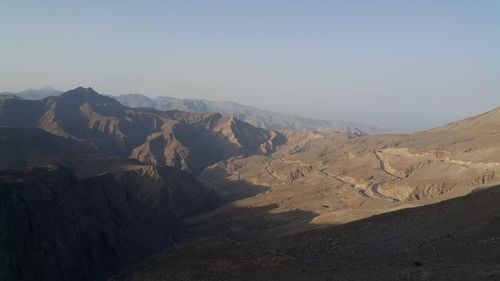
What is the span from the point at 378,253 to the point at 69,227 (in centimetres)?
2003

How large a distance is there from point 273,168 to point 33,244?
69.1 m

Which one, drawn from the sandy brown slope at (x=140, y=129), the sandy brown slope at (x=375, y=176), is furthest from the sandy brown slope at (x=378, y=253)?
the sandy brown slope at (x=140, y=129)

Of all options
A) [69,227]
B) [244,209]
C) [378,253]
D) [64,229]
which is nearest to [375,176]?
[244,209]

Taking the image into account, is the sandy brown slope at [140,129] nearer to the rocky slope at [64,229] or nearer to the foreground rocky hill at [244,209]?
the foreground rocky hill at [244,209]

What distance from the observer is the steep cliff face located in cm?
2858

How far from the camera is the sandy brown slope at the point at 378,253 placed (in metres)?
18.8

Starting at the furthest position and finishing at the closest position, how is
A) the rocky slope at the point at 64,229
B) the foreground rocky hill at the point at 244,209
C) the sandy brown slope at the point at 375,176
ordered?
the sandy brown slope at the point at 375,176, the rocky slope at the point at 64,229, the foreground rocky hill at the point at 244,209

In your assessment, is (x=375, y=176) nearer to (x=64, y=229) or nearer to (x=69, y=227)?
(x=69, y=227)

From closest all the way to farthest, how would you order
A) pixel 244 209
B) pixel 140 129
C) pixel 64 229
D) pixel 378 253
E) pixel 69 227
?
pixel 378 253, pixel 64 229, pixel 69 227, pixel 244 209, pixel 140 129

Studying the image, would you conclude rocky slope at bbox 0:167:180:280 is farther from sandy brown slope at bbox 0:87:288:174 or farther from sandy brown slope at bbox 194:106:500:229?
sandy brown slope at bbox 0:87:288:174

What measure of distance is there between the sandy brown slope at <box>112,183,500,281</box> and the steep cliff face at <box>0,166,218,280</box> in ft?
19.6

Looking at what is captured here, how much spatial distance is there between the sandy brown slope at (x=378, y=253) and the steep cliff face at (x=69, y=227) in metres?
5.97

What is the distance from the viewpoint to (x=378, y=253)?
25.8 meters

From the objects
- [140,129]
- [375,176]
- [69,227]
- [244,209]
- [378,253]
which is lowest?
[244,209]
